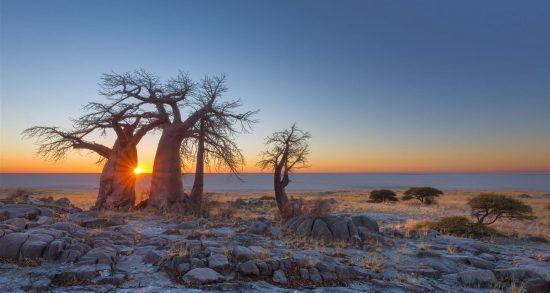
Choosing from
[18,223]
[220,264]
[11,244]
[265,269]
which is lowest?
[265,269]

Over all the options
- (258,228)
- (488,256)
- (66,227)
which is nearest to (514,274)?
(488,256)

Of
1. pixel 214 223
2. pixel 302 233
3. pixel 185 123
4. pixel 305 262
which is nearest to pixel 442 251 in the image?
pixel 302 233

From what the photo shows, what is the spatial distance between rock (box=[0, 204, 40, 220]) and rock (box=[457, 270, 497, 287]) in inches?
508

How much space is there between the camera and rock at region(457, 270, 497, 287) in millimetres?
7902

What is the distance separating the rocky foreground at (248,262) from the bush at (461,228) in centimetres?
315

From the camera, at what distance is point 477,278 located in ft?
26.4

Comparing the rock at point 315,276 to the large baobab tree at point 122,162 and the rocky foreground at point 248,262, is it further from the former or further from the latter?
the large baobab tree at point 122,162

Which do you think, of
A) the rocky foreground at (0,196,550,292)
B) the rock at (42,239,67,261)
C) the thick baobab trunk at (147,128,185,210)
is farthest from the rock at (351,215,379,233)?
Result: the rock at (42,239,67,261)

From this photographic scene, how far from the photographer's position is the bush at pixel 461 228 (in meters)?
14.8

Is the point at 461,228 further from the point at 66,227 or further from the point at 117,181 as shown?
the point at 117,181

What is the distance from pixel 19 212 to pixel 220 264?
29.2ft

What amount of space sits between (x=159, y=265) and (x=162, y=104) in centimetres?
1112

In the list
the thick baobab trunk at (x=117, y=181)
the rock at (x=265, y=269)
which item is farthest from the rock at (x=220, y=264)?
the thick baobab trunk at (x=117, y=181)

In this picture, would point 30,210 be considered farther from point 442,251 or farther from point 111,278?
point 442,251
